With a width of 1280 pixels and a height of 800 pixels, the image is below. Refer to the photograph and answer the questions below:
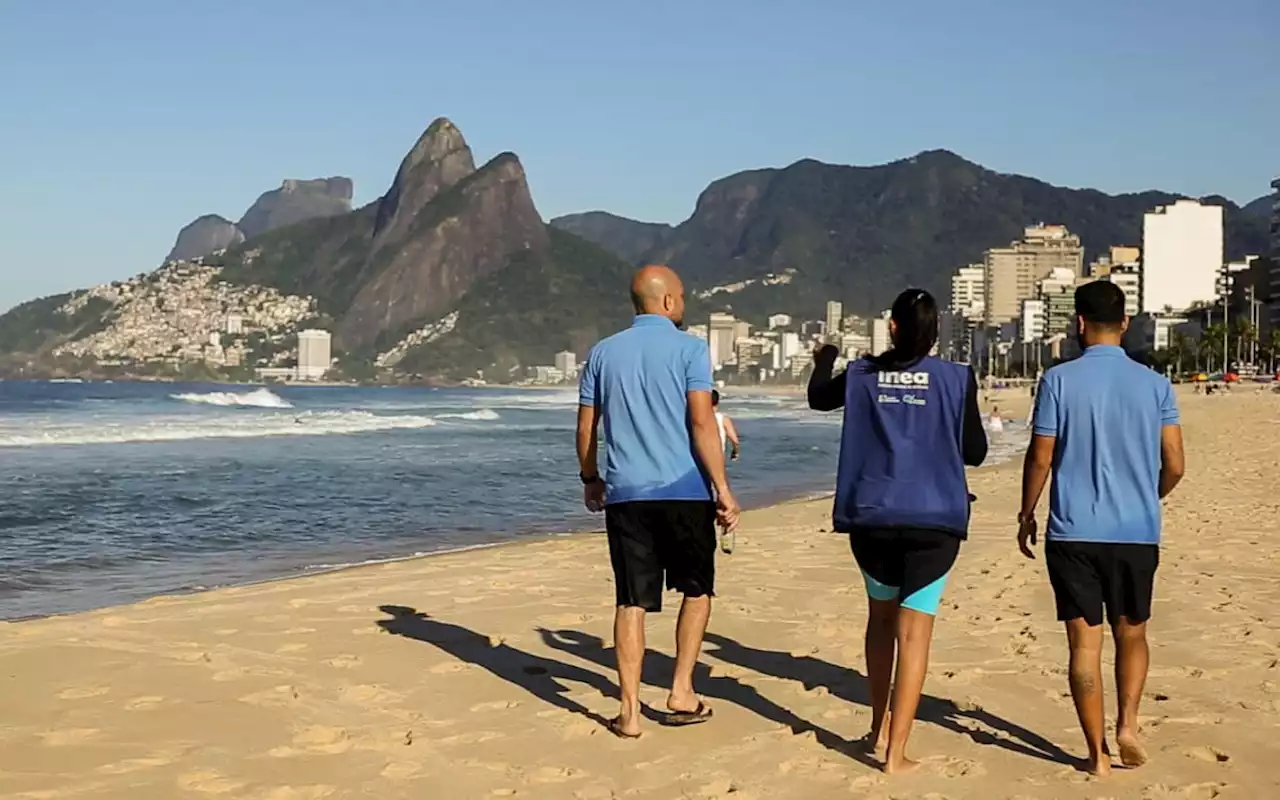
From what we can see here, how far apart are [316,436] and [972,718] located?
33658 millimetres

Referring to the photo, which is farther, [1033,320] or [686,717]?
[1033,320]

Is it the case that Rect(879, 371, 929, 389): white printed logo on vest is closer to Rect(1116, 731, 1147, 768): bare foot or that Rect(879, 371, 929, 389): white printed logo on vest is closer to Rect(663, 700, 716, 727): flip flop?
Rect(1116, 731, 1147, 768): bare foot

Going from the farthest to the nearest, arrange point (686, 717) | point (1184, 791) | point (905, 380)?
point (686, 717)
point (905, 380)
point (1184, 791)

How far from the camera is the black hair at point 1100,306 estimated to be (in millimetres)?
4551

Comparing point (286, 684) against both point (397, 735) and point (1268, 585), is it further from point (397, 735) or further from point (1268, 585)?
point (1268, 585)

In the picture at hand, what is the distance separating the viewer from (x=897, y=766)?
14.7 feet

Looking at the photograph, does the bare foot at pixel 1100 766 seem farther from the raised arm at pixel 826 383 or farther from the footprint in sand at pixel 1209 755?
the raised arm at pixel 826 383

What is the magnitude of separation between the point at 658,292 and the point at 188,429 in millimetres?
36824

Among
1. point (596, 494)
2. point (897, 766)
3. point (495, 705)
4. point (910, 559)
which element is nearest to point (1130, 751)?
point (897, 766)

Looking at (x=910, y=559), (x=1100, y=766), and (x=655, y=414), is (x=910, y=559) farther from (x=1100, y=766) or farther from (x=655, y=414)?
(x=655, y=414)

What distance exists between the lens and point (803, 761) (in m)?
4.63

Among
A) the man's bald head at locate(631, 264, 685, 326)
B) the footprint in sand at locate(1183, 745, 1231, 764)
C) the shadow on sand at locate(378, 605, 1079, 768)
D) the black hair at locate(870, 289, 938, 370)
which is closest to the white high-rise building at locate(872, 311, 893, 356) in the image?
the black hair at locate(870, 289, 938, 370)

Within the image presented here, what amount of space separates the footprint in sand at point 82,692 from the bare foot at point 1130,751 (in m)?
3.91

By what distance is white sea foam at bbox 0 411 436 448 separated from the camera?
34062 mm
